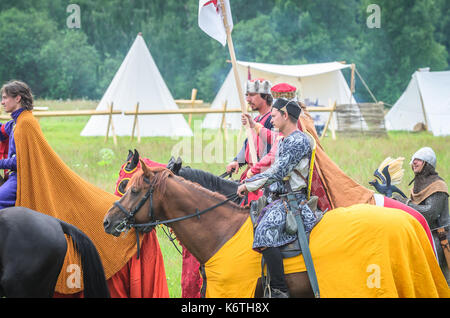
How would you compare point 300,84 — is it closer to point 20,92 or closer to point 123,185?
point 123,185

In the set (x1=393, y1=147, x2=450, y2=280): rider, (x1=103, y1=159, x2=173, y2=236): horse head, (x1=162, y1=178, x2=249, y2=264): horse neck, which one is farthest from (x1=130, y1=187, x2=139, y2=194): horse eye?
(x1=393, y1=147, x2=450, y2=280): rider

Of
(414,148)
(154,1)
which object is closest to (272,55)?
(154,1)

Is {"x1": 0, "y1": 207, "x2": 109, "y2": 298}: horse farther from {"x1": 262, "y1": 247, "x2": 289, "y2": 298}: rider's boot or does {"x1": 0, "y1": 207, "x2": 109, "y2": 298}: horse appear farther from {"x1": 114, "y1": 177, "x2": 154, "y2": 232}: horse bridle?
{"x1": 262, "y1": 247, "x2": 289, "y2": 298}: rider's boot

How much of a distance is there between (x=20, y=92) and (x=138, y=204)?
4.78 ft

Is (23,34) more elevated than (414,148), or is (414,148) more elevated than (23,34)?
(23,34)

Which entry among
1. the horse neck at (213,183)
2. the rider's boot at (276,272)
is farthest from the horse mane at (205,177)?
the rider's boot at (276,272)

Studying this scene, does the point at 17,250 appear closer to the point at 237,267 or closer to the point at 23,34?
the point at 237,267

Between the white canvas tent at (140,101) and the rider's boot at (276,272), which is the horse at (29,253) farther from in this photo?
the white canvas tent at (140,101)

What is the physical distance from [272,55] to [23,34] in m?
17.8

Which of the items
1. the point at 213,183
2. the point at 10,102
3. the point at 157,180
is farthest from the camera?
the point at 213,183

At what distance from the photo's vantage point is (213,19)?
5.37 meters

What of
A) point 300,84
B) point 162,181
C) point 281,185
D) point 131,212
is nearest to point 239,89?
point 281,185

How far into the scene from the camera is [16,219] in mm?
3861

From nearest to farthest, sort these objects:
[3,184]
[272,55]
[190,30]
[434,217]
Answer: [3,184], [434,217], [272,55], [190,30]
